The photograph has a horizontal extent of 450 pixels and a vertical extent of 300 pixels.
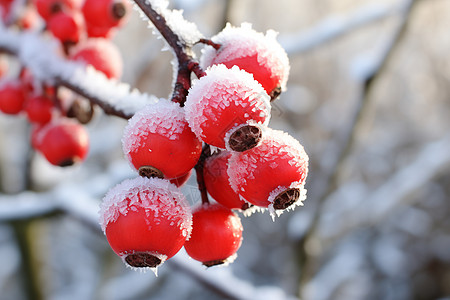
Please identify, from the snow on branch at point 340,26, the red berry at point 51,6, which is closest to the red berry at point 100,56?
the red berry at point 51,6

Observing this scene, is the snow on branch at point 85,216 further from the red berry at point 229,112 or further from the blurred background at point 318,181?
the red berry at point 229,112

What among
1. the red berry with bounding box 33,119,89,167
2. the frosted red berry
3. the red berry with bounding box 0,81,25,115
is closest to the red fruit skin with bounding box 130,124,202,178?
the frosted red berry

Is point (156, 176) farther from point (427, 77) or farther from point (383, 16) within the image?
point (427, 77)

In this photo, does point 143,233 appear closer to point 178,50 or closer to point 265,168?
point 265,168

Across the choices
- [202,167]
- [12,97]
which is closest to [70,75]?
[12,97]

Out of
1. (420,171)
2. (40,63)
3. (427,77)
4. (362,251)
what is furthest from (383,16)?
(427,77)
